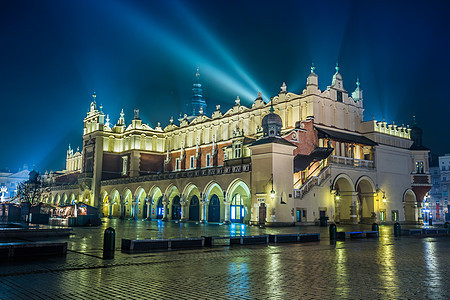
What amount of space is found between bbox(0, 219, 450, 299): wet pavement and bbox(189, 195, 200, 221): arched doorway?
122 ft

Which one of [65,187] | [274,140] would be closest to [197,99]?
[65,187]

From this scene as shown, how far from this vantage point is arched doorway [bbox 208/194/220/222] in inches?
1944

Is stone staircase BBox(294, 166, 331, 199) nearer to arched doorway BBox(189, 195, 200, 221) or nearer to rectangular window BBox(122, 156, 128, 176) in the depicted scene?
arched doorway BBox(189, 195, 200, 221)

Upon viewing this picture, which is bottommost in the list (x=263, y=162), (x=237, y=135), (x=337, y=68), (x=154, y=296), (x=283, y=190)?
(x=154, y=296)

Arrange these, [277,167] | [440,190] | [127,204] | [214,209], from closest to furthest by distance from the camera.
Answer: [277,167], [214,209], [127,204], [440,190]

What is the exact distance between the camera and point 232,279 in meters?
9.76

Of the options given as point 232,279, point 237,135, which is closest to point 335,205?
point 237,135

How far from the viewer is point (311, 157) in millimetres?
43406

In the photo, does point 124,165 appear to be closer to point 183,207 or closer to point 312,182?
point 183,207

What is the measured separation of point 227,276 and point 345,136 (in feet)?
128

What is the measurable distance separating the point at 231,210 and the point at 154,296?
39.1 m

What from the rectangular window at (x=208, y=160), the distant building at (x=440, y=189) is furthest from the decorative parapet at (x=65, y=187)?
the distant building at (x=440, y=189)

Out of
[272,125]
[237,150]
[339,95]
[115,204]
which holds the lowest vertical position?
[115,204]

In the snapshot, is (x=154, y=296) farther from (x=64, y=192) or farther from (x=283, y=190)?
(x=64, y=192)
